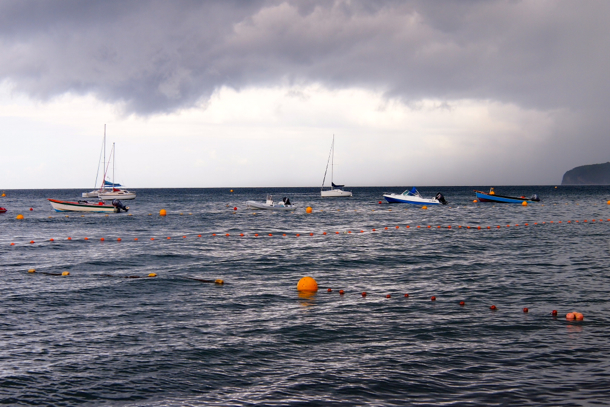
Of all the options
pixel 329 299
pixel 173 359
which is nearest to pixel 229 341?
pixel 173 359

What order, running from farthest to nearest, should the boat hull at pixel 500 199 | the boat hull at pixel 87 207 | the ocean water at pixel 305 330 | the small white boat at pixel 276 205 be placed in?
the boat hull at pixel 500 199 → the small white boat at pixel 276 205 → the boat hull at pixel 87 207 → the ocean water at pixel 305 330

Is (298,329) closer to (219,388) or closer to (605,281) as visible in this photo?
(219,388)

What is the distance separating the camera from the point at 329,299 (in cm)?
1900

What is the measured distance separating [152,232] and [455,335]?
126 feet

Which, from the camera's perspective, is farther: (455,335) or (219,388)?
(455,335)

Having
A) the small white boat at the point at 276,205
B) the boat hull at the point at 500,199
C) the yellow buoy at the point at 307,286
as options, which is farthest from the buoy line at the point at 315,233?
the boat hull at the point at 500,199

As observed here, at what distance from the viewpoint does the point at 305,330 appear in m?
14.9

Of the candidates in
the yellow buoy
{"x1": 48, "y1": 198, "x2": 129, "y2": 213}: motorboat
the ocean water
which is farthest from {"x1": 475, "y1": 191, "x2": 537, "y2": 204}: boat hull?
the yellow buoy

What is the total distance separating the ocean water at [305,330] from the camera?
35.0 feet

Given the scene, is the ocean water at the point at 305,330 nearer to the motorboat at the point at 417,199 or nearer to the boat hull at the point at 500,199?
the motorboat at the point at 417,199

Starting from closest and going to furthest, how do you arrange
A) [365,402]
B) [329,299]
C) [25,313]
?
1. [365,402]
2. [25,313]
3. [329,299]

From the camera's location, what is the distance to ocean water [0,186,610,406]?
10672 mm

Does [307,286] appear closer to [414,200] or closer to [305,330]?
[305,330]

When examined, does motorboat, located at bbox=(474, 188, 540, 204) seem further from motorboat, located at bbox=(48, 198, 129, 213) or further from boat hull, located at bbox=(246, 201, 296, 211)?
motorboat, located at bbox=(48, 198, 129, 213)
